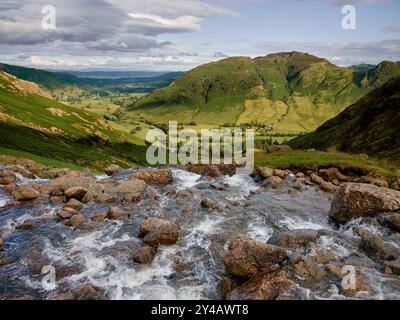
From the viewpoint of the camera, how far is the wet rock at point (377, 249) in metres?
29.1

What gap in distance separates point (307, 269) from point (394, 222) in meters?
15.4

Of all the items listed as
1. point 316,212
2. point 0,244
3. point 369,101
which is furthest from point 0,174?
point 369,101

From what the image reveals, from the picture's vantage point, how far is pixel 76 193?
149ft

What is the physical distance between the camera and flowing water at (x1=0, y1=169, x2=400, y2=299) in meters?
25.0

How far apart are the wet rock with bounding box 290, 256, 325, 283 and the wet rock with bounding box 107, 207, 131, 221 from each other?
67.3ft

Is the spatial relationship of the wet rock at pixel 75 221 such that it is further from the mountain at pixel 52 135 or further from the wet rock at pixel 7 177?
the mountain at pixel 52 135

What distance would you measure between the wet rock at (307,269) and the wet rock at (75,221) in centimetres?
2268

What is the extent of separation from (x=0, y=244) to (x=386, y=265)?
3274 cm

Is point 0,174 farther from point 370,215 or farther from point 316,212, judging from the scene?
point 370,215

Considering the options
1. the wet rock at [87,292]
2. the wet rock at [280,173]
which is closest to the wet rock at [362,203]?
the wet rock at [280,173]

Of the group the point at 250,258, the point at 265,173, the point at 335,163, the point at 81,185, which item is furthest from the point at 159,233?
the point at 335,163

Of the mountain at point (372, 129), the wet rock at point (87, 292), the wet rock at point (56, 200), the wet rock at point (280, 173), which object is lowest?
the wet rock at point (87, 292)

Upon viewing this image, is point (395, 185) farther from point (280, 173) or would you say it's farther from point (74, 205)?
point (74, 205)

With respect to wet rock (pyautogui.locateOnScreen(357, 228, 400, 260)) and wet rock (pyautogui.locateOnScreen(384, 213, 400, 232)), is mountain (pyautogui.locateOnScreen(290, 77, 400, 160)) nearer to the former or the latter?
wet rock (pyautogui.locateOnScreen(384, 213, 400, 232))
